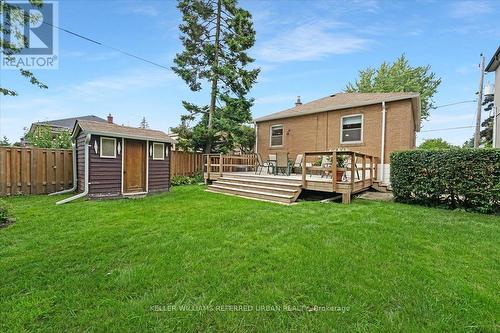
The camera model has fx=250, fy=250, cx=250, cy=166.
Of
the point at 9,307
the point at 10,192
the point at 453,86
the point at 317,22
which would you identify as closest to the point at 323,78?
the point at 317,22

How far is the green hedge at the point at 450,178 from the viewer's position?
5.79 metres

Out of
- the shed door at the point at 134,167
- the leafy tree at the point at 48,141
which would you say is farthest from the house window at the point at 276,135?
the leafy tree at the point at 48,141

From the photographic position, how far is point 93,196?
7742mm

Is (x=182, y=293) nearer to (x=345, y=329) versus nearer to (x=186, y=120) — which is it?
(x=345, y=329)

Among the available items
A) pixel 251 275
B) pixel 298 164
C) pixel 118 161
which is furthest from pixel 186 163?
pixel 251 275

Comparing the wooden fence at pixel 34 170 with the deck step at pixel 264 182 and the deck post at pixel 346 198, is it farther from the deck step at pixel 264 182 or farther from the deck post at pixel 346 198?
the deck post at pixel 346 198

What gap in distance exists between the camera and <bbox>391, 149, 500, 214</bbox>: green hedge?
5789 millimetres

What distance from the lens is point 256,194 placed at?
816 cm

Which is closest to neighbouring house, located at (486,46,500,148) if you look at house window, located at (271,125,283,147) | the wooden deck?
the wooden deck

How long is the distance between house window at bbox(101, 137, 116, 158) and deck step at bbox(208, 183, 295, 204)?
3.65m

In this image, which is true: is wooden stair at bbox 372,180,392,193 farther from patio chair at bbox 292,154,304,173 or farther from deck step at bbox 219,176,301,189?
deck step at bbox 219,176,301,189

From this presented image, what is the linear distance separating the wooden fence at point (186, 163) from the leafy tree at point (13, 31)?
23.5ft

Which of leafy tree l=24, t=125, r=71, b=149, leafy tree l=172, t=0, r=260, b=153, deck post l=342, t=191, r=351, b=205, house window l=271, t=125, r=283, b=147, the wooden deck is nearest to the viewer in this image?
deck post l=342, t=191, r=351, b=205

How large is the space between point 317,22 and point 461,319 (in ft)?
38.2
